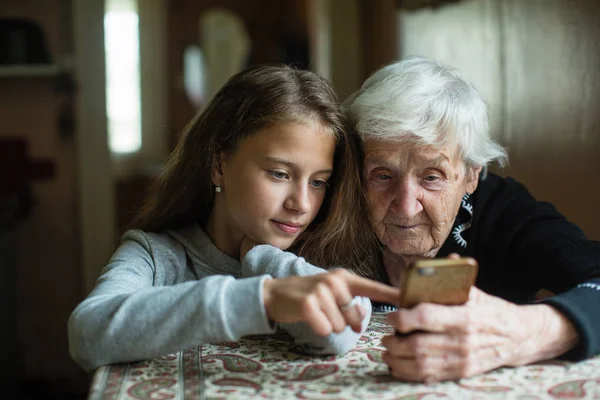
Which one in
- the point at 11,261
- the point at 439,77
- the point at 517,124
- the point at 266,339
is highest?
the point at 439,77

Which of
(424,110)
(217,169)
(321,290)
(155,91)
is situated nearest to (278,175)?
(217,169)

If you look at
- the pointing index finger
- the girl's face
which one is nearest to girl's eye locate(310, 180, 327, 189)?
the girl's face

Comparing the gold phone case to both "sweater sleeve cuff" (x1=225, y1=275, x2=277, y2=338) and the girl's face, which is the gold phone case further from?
the girl's face

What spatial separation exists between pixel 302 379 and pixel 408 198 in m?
0.53

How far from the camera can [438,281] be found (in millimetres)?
965

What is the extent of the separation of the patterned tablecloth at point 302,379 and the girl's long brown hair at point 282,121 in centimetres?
35

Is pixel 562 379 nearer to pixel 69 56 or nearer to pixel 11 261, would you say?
pixel 11 261

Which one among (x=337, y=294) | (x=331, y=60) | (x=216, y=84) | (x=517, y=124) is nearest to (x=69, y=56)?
(x=331, y=60)

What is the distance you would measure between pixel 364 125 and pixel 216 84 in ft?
12.2

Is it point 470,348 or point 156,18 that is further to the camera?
point 156,18

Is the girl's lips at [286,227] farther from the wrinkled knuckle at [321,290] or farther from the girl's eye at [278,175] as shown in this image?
the wrinkled knuckle at [321,290]

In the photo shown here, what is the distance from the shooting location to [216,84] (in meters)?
5.02

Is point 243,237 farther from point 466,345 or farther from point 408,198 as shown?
point 466,345

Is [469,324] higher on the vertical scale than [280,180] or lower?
lower
